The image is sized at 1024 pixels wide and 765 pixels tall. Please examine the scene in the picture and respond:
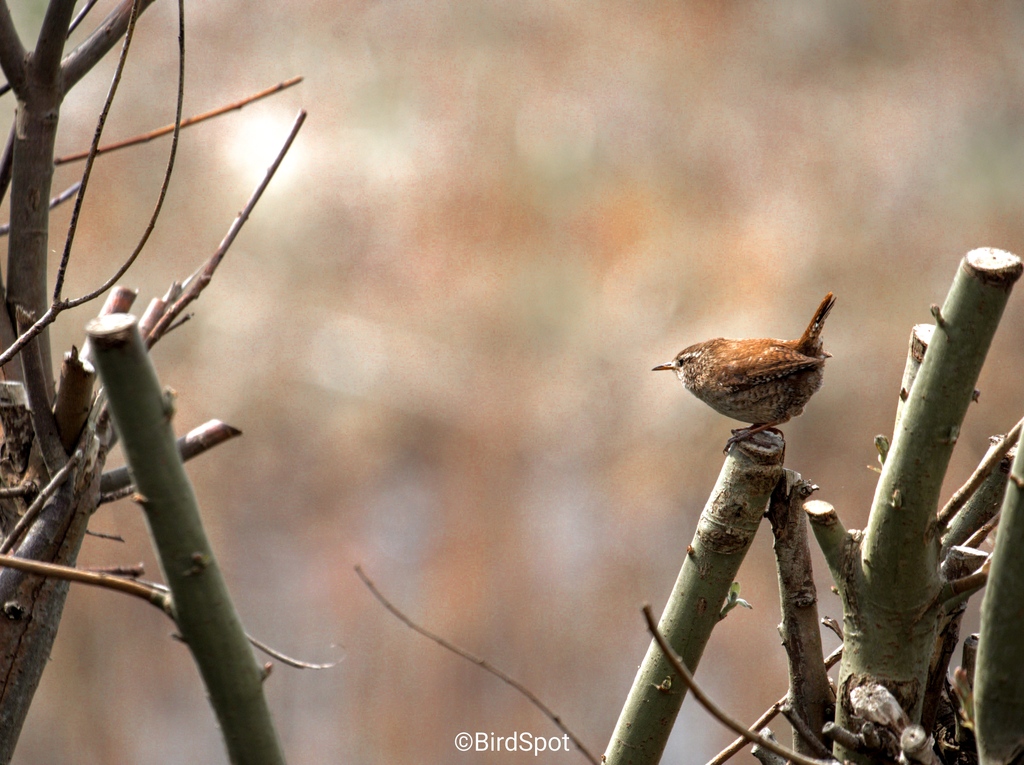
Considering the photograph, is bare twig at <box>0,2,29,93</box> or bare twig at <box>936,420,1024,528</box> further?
bare twig at <box>0,2,29,93</box>

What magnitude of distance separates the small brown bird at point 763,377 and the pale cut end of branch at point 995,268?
3.41 feet

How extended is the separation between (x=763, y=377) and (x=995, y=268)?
44.8 inches

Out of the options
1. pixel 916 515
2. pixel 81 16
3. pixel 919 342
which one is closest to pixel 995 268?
pixel 916 515

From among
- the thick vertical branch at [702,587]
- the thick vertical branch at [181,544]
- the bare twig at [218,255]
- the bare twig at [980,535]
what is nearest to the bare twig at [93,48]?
the bare twig at [218,255]

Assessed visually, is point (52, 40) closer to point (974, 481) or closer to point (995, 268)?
point (995, 268)

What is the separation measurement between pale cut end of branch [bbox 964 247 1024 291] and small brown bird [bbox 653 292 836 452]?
40.9 inches

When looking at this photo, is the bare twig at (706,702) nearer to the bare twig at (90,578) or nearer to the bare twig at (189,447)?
the bare twig at (90,578)

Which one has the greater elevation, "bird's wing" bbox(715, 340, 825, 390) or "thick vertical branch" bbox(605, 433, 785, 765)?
"bird's wing" bbox(715, 340, 825, 390)

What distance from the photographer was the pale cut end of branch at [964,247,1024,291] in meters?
1.11

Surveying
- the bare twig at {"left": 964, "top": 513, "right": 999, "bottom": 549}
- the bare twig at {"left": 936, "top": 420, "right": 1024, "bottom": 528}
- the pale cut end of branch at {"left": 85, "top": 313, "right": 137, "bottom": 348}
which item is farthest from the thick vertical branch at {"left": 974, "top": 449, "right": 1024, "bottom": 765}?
the pale cut end of branch at {"left": 85, "top": 313, "right": 137, "bottom": 348}

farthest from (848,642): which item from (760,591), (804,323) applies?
(804,323)

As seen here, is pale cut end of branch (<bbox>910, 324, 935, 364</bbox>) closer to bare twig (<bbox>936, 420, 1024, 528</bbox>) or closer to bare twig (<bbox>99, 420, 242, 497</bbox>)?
bare twig (<bbox>936, 420, 1024, 528</bbox>)

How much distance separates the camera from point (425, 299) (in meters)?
6.36

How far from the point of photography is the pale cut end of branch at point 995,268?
111 centimetres
